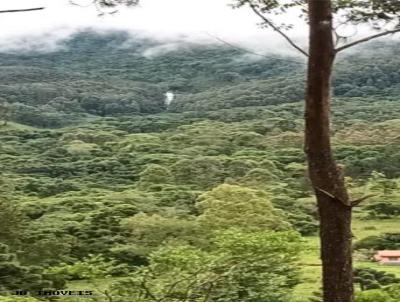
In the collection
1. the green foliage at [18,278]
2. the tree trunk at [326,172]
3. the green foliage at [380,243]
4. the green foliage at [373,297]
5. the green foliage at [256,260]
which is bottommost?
the green foliage at [380,243]

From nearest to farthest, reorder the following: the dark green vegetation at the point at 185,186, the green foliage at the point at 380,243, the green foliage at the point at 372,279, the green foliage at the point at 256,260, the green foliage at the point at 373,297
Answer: the green foliage at the point at 256,260 → the dark green vegetation at the point at 185,186 → the green foliage at the point at 373,297 → the green foliage at the point at 372,279 → the green foliage at the point at 380,243

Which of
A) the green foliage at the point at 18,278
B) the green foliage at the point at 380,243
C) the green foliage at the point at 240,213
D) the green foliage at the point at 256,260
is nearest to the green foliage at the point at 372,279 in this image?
the green foliage at the point at 240,213

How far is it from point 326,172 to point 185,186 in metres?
64.4

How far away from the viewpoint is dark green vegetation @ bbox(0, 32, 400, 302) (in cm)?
2692

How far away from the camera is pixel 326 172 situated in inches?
263

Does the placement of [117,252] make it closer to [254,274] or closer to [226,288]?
[254,274]

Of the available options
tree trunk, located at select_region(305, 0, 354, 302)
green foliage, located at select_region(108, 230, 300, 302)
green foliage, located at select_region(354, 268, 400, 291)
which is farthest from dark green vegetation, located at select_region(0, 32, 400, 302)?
green foliage, located at select_region(354, 268, 400, 291)

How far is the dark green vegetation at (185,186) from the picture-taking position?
26922mm

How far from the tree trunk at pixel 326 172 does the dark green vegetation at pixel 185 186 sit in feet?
2.56

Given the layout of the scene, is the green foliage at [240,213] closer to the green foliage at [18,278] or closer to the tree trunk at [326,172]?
the green foliage at [18,278]

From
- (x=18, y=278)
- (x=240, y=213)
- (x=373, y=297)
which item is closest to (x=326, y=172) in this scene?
(x=373, y=297)

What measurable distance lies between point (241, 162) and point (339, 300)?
72142 millimetres

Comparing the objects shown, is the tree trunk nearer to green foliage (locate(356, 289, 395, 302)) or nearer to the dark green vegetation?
the dark green vegetation

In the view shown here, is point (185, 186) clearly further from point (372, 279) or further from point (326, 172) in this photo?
point (326, 172)
